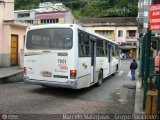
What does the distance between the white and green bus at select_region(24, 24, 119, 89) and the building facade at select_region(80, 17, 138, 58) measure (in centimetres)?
4613

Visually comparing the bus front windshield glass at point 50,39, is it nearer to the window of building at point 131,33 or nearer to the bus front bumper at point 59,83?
the bus front bumper at point 59,83

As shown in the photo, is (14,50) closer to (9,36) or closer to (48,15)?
(9,36)

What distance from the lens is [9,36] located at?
19578mm

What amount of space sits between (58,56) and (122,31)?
1927 inches

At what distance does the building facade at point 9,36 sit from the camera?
19.3m

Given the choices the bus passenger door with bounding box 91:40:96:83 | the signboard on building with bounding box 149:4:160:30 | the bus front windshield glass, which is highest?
the signboard on building with bounding box 149:4:160:30

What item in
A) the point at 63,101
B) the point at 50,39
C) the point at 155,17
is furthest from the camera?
the point at 50,39

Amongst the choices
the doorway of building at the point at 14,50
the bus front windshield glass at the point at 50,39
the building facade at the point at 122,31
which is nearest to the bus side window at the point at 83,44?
the bus front windshield glass at the point at 50,39

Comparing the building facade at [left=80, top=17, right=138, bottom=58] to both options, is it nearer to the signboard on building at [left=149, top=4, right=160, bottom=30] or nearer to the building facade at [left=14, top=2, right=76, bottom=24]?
the building facade at [left=14, top=2, right=76, bottom=24]

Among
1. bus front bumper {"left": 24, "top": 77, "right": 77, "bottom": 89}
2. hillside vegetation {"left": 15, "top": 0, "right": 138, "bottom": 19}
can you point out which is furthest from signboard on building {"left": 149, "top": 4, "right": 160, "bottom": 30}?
hillside vegetation {"left": 15, "top": 0, "right": 138, "bottom": 19}

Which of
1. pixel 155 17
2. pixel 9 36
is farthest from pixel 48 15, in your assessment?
pixel 155 17

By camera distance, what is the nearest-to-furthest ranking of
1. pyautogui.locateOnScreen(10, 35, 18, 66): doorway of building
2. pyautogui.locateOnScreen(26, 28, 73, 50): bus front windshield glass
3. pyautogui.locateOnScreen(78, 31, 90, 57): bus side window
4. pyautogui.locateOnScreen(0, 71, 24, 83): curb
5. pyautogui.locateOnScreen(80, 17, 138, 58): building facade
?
pyautogui.locateOnScreen(26, 28, 73, 50): bus front windshield glass < pyautogui.locateOnScreen(78, 31, 90, 57): bus side window < pyautogui.locateOnScreen(0, 71, 24, 83): curb < pyautogui.locateOnScreen(10, 35, 18, 66): doorway of building < pyautogui.locateOnScreen(80, 17, 138, 58): building facade

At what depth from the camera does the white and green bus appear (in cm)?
995

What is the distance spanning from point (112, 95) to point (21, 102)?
4.22 meters
